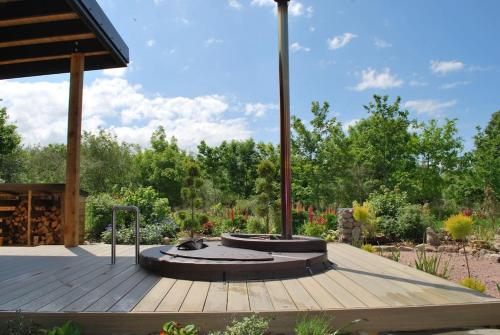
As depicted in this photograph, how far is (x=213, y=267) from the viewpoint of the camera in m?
3.32

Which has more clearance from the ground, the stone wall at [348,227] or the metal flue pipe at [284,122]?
the metal flue pipe at [284,122]

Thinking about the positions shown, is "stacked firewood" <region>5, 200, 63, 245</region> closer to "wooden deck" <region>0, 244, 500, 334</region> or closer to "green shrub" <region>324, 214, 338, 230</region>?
"wooden deck" <region>0, 244, 500, 334</region>

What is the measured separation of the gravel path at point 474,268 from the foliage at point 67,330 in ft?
12.5

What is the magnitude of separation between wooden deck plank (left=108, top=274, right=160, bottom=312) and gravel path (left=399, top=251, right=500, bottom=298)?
321cm

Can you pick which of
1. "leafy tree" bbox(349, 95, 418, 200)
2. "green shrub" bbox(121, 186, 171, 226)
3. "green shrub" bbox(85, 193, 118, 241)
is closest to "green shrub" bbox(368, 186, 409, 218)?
"green shrub" bbox(121, 186, 171, 226)

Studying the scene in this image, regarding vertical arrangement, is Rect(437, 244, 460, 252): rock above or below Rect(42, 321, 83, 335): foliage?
below

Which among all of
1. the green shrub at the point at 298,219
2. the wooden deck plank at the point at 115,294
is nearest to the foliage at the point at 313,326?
the wooden deck plank at the point at 115,294

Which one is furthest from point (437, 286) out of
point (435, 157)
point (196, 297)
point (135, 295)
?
point (435, 157)

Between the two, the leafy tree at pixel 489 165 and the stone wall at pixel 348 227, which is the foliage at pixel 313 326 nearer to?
the stone wall at pixel 348 227

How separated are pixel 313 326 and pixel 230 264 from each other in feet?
4.17

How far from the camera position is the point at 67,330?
2.15 metres

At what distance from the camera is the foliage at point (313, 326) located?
2.16m

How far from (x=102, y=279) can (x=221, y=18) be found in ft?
16.7

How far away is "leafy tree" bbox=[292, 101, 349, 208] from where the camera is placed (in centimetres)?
1657
